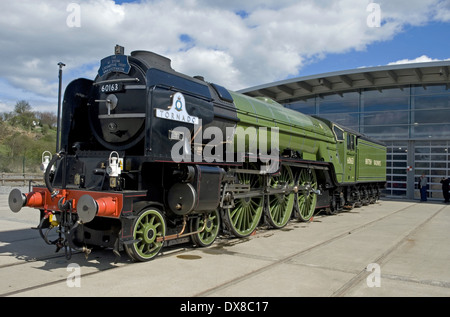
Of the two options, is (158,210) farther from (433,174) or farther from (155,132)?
(433,174)

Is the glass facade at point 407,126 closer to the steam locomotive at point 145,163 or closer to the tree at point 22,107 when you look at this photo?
the steam locomotive at point 145,163

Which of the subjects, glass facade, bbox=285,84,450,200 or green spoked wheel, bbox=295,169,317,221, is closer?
green spoked wheel, bbox=295,169,317,221

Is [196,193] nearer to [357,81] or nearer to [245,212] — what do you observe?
[245,212]

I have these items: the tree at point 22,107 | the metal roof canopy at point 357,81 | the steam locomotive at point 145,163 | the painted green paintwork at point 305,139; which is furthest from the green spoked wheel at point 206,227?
the tree at point 22,107

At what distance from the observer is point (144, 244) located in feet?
20.1

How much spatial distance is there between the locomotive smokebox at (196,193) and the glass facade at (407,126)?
20268 millimetres

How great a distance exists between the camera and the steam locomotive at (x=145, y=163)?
5918 millimetres

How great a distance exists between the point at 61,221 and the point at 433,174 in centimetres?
2310

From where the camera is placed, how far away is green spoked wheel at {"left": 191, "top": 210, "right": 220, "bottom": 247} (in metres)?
7.15

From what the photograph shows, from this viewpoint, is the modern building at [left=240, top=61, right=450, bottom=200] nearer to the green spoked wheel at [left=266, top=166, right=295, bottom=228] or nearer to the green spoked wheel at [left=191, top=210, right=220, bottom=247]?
the green spoked wheel at [left=266, top=166, right=295, bottom=228]

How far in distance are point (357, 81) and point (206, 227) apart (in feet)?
65.6

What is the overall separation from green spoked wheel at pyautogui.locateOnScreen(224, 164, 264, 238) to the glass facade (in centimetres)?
1763

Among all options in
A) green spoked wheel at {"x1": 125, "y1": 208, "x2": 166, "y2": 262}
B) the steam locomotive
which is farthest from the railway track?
the steam locomotive

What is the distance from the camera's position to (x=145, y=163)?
621cm
